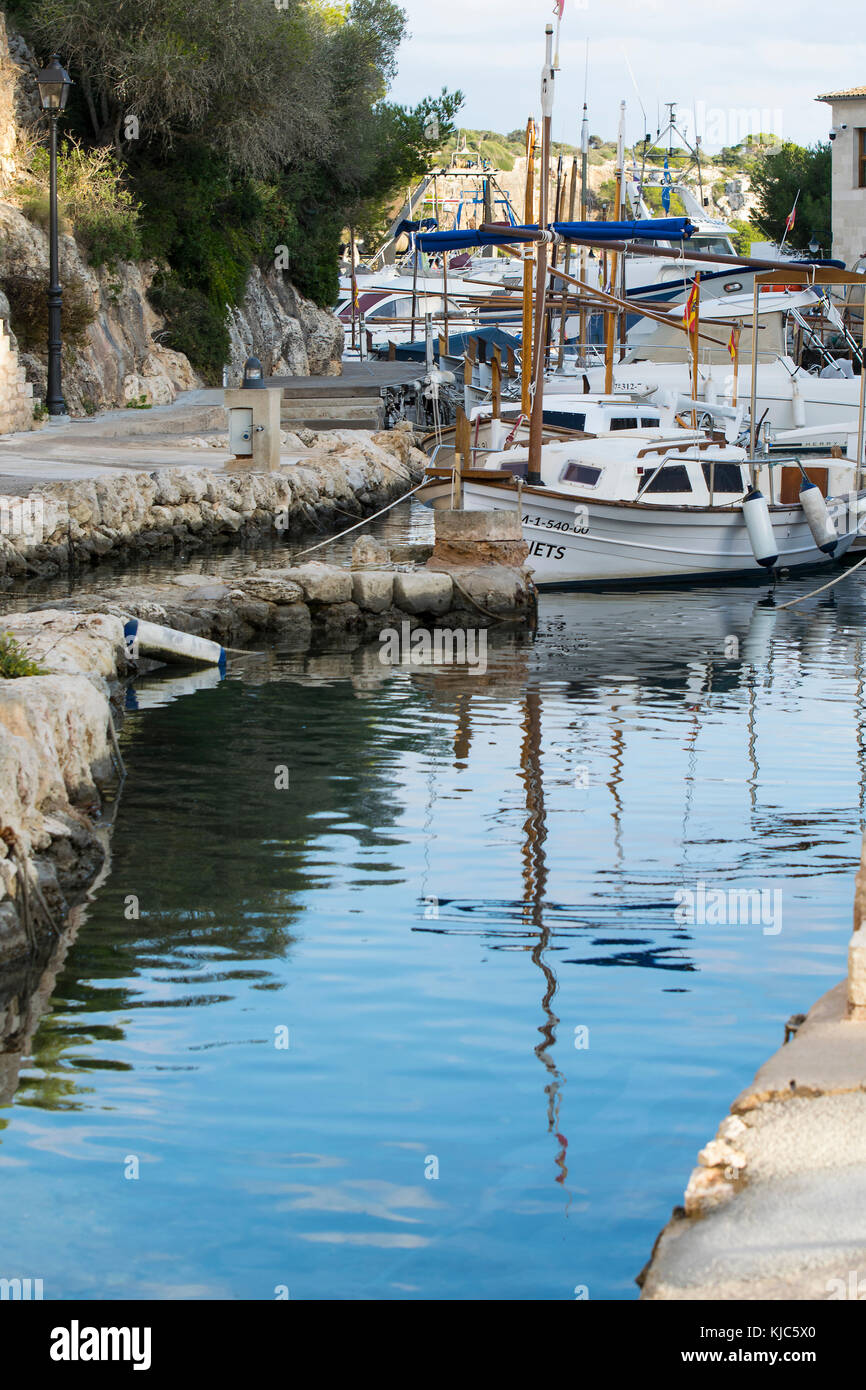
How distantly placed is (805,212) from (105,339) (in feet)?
113

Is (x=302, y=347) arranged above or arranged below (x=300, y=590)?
above

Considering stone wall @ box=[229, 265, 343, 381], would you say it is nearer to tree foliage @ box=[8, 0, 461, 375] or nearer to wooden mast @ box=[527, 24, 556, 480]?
tree foliage @ box=[8, 0, 461, 375]

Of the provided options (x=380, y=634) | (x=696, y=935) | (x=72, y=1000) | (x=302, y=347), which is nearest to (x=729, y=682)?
(x=380, y=634)

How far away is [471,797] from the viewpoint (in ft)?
36.0

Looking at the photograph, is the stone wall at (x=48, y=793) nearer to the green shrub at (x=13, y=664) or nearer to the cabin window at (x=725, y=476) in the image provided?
the green shrub at (x=13, y=664)

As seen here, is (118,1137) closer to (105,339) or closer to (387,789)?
(387,789)

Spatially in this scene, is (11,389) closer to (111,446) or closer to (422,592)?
(111,446)

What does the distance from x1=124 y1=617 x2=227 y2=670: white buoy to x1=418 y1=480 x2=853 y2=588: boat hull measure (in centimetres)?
611

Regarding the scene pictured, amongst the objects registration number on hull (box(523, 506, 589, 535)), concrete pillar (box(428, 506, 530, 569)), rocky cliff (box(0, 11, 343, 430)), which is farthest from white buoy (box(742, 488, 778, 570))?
rocky cliff (box(0, 11, 343, 430))

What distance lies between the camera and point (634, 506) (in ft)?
70.4

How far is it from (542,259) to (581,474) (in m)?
2.97

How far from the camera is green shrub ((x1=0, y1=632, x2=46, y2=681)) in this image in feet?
33.5

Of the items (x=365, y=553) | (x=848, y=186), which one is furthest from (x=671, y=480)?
(x=848, y=186)

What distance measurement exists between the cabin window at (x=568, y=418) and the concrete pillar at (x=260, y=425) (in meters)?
4.30
